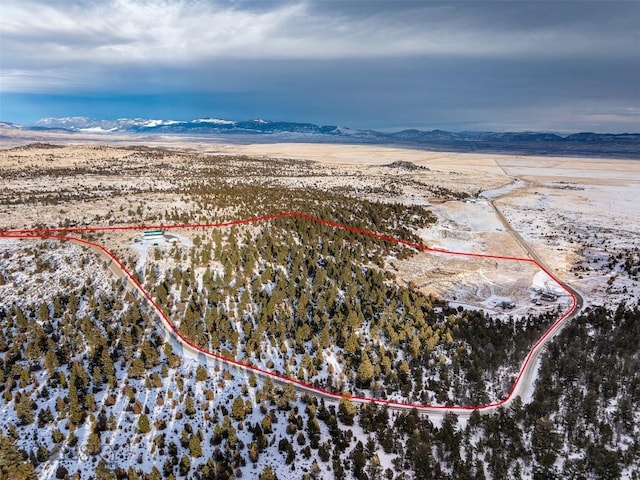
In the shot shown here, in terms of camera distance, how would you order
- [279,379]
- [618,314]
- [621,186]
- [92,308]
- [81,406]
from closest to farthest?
[81,406] < [279,379] < [92,308] < [618,314] < [621,186]

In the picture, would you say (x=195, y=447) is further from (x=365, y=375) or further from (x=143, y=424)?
(x=365, y=375)

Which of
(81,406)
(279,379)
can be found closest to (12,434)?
(81,406)

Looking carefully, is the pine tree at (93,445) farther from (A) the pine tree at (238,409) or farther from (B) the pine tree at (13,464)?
(A) the pine tree at (238,409)

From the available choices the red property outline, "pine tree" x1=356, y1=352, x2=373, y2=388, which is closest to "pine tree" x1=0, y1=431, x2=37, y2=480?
the red property outline

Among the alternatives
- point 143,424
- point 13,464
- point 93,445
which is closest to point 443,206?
point 143,424

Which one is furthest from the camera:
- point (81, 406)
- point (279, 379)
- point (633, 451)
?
point (279, 379)

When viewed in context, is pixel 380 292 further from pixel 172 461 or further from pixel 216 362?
pixel 172 461

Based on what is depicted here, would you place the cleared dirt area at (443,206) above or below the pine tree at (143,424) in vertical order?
above

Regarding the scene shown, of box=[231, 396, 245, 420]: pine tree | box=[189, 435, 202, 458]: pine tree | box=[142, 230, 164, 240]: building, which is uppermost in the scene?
box=[142, 230, 164, 240]: building

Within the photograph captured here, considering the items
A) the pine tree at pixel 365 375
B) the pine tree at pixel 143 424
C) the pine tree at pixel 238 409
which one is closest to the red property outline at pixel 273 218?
the pine tree at pixel 365 375

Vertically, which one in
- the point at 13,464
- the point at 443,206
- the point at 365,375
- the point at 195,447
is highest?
the point at 443,206

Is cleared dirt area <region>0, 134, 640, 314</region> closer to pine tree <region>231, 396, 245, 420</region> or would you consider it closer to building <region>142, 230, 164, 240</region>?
building <region>142, 230, 164, 240</region>
